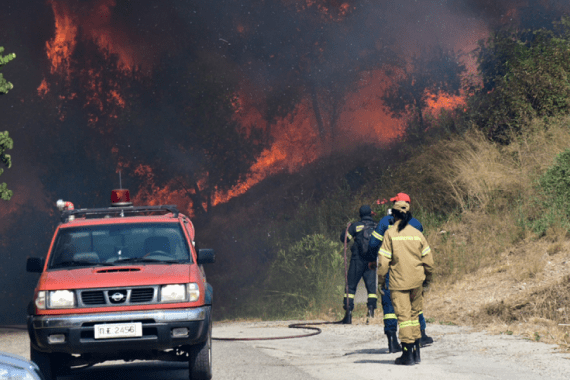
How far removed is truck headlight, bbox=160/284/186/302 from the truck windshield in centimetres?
66

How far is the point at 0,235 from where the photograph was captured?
148 feet

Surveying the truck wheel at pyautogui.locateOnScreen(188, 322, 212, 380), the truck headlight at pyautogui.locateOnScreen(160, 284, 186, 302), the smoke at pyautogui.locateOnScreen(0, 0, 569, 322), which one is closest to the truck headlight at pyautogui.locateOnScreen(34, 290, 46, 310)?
the truck headlight at pyautogui.locateOnScreen(160, 284, 186, 302)

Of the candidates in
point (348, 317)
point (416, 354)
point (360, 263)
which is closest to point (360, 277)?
point (360, 263)

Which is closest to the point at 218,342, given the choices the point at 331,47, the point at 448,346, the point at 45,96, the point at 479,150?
the point at 448,346

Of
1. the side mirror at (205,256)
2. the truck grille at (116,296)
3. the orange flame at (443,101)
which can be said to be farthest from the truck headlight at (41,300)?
the orange flame at (443,101)

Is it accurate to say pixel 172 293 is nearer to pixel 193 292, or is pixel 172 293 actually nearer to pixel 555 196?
pixel 193 292

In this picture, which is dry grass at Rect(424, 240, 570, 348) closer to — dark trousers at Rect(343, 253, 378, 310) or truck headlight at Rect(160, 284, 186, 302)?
dark trousers at Rect(343, 253, 378, 310)

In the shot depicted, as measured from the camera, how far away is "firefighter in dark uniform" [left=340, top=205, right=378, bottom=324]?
43.0ft

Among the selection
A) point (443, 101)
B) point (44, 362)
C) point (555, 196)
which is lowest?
point (44, 362)

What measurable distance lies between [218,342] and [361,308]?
496 centimetres

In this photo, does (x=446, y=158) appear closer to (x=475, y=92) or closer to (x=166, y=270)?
(x=475, y=92)

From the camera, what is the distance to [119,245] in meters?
8.09

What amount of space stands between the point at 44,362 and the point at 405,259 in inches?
156

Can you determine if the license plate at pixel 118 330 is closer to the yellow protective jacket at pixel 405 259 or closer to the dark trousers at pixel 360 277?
the yellow protective jacket at pixel 405 259
